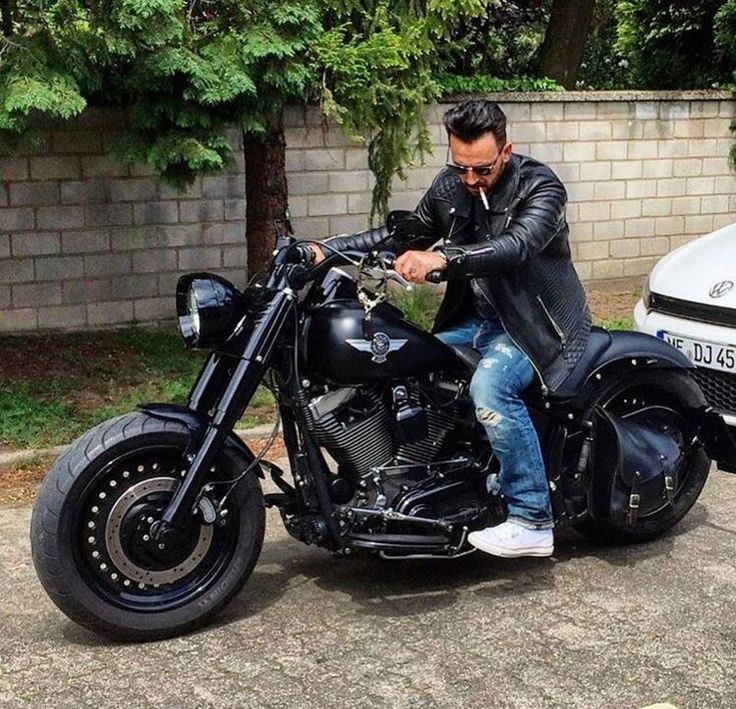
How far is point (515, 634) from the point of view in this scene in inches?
165

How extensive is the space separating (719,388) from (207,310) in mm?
2899

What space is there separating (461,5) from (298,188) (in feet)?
7.13

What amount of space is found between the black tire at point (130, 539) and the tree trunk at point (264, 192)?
4.34 m

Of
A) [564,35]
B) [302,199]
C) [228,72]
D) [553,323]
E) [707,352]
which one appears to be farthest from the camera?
[564,35]

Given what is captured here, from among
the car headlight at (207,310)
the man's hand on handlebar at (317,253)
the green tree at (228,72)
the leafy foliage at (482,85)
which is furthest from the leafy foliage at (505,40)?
the car headlight at (207,310)

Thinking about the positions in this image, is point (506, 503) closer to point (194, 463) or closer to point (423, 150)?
point (194, 463)

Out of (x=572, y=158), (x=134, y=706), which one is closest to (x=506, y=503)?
(x=134, y=706)

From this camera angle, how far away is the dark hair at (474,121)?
13.9ft

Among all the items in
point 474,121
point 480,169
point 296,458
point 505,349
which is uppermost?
point 474,121

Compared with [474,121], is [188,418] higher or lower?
lower

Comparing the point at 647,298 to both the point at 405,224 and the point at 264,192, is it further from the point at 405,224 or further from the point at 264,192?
the point at 264,192

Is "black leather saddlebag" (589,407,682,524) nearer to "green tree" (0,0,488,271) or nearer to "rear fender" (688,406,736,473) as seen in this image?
"rear fender" (688,406,736,473)

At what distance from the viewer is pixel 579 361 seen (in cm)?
462

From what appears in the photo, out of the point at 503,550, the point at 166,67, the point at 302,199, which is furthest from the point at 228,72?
the point at 503,550
